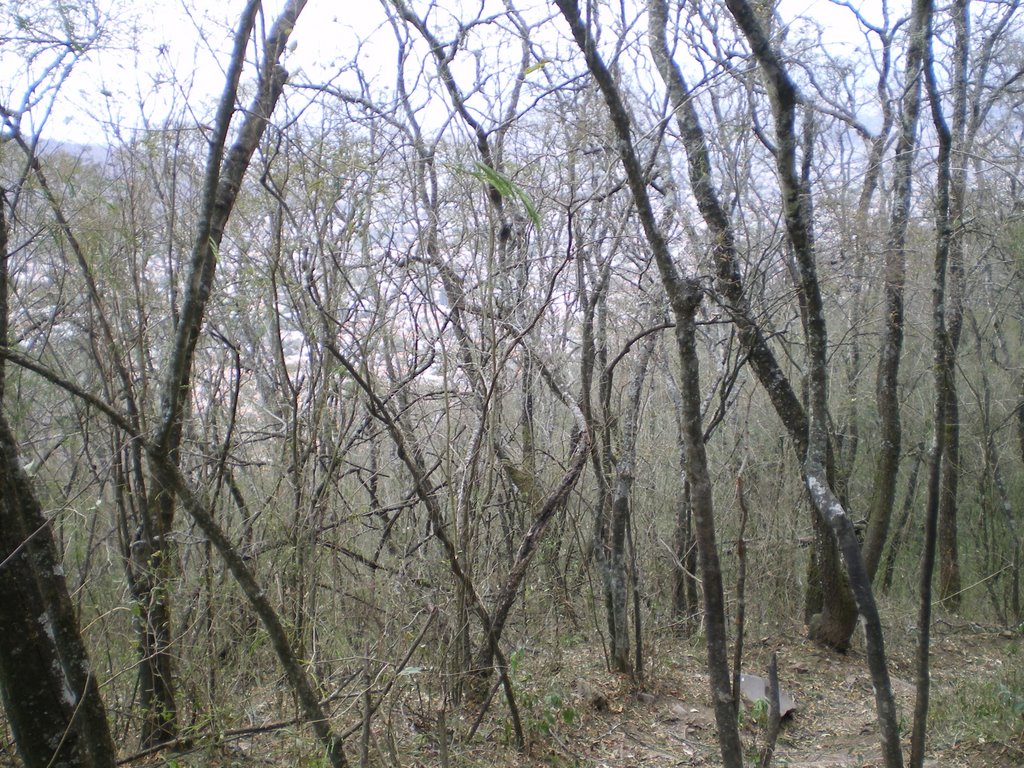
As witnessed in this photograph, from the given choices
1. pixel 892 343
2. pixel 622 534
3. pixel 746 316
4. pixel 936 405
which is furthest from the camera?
pixel 892 343

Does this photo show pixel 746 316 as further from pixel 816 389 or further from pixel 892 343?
pixel 892 343

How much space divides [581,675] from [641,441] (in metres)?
2.83

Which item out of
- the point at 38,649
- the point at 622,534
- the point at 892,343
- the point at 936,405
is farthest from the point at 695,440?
the point at 892,343

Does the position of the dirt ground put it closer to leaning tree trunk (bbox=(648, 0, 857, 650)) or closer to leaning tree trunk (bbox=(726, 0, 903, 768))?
leaning tree trunk (bbox=(648, 0, 857, 650))

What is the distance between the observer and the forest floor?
3.95m

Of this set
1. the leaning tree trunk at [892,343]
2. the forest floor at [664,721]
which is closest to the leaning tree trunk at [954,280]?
the leaning tree trunk at [892,343]

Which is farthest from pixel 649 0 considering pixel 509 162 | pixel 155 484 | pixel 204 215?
pixel 155 484

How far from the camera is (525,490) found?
4.66 meters

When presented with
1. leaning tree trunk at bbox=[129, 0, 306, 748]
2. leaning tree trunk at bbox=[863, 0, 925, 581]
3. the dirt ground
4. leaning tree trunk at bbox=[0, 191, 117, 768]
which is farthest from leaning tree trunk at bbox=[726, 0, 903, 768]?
leaning tree trunk at bbox=[863, 0, 925, 581]

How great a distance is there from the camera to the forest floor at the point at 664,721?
13.0ft

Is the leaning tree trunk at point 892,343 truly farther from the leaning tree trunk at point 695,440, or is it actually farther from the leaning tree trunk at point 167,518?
the leaning tree trunk at point 167,518

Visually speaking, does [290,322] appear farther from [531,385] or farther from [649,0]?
[649,0]

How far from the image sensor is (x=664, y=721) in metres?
5.02

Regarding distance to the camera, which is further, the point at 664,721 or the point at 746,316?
the point at 664,721
